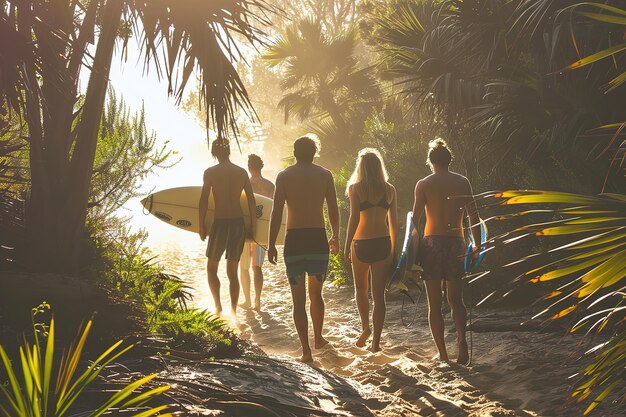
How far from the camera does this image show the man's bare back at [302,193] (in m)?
5.97

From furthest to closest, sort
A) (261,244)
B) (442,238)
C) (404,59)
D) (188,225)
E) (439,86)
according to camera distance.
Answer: (404,59), (439,86), (188,225), (261,244), (442,238)

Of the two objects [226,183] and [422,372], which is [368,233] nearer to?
[422,372]

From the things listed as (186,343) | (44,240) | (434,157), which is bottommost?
(186,343)

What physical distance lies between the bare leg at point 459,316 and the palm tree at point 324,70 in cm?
1564

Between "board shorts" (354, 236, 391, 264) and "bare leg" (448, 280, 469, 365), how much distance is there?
639mm

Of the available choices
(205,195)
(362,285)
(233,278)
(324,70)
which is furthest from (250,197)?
(324,70)

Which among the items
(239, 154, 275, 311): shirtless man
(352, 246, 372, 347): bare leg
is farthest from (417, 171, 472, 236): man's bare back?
(239, 154, 275, 311): shirtless man

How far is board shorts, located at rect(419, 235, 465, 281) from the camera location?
583cm

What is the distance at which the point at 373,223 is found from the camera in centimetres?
624

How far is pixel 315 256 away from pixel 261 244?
8.18 feet

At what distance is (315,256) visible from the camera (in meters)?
5.95

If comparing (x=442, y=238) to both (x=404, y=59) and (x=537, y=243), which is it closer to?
(x=537, y=243)

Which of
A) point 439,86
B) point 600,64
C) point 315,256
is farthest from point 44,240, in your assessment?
point 439,86

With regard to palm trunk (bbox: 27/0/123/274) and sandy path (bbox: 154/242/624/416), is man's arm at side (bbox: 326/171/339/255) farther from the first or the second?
palm trunk (bbox: 27/0/123/274)
